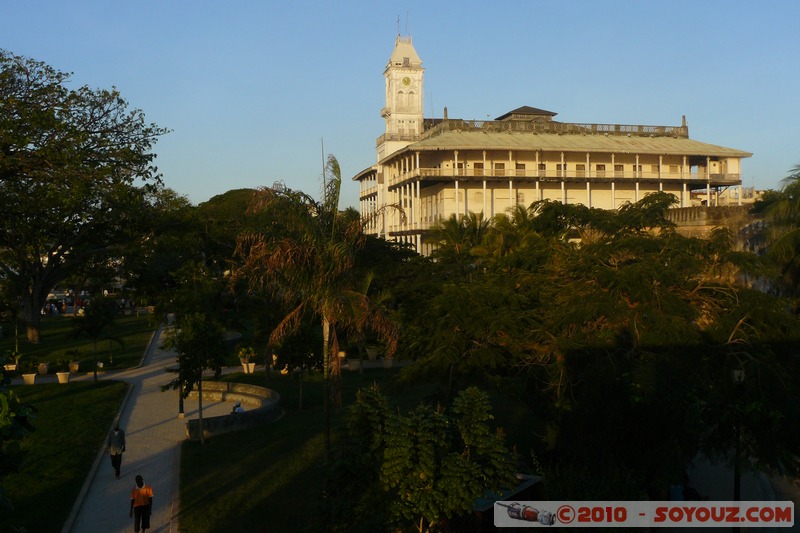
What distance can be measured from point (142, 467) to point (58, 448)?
2.50 m

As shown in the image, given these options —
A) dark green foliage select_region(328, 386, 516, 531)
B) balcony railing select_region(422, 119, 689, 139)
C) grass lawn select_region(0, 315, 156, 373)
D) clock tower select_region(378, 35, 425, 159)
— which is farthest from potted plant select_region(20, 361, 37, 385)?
clock tower select_region(378, 35, 425, 159)

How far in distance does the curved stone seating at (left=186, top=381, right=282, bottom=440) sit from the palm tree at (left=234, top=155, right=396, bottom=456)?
616 centimetres

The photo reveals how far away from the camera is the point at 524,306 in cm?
1551

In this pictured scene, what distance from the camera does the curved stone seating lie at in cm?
1914

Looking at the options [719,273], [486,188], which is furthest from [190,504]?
[486,188]

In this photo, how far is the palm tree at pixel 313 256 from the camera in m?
13.4

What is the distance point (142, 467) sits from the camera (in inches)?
657

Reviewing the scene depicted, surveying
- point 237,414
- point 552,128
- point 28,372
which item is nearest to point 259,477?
point 237,414

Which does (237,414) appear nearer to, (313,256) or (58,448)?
(58,448)

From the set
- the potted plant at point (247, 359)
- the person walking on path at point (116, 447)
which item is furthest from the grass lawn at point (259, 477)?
the potted plant at point (247, 359)

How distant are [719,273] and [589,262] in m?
2.48

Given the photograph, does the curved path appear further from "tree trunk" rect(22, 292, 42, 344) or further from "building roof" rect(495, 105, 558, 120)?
"building roof" rect(495, 105, 558, 120)

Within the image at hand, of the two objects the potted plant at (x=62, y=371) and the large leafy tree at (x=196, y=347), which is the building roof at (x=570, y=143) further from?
the large leafy tree at (x=196, y=347)

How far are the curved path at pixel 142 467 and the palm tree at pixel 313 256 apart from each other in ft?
11.4
